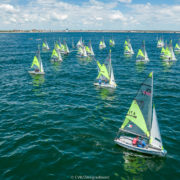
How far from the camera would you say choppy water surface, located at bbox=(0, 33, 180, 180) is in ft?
67.5

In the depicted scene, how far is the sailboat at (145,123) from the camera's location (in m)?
21.4

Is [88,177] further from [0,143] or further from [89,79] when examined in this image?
[89,79]

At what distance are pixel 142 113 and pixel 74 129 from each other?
11487 millimetres

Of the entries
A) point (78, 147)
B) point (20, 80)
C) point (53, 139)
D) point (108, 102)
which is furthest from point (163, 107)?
point (20, 80)

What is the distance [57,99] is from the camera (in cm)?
4028

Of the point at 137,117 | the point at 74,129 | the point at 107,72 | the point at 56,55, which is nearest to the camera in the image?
the point at 137,117

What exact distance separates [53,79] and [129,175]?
41.3m

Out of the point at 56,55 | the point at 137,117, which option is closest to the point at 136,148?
the point at 137,117

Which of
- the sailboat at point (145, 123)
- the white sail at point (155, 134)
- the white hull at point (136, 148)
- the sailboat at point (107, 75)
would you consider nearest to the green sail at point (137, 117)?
the sailboat at point (145, 123)

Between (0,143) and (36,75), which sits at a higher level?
(36,75)

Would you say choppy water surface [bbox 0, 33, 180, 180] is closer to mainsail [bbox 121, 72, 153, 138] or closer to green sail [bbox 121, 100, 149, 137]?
mainsail [bbox 121, 72, 153, 138]

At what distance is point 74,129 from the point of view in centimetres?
2852

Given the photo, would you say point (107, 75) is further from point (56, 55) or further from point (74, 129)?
point (56, 55)

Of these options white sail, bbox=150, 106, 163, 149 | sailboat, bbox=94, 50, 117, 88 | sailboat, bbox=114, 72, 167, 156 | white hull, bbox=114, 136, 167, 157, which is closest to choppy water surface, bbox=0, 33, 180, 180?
white hull, bbox=114, 136, 167, 157
